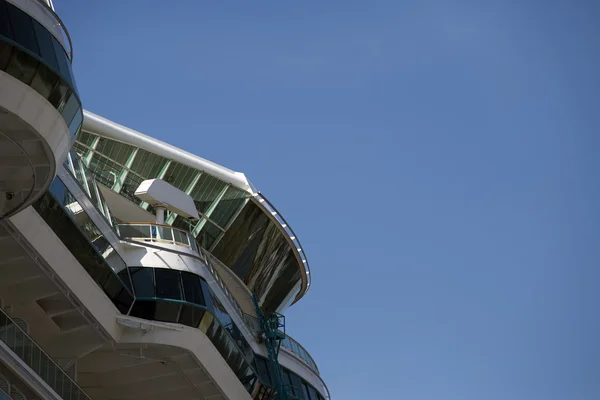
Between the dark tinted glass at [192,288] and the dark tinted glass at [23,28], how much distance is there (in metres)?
10.1

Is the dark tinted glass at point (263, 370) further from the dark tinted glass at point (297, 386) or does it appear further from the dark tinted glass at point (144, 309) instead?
the dark tinted glass at point (144, 309)

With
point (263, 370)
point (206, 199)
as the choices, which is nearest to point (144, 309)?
point (263, 370)

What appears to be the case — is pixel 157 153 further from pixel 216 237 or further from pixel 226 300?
pixel 226 300

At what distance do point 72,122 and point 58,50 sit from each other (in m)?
1.52

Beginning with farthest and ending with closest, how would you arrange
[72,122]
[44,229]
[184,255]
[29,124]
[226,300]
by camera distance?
[226,300] → [184,255] → [44,229] → [72,122] → [29,124]

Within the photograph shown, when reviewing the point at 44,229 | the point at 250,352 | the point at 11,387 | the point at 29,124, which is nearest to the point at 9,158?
the point at 29,124

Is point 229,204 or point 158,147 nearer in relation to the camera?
point 158,147

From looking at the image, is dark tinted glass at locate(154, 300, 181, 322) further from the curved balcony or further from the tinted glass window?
→ the curved balcony

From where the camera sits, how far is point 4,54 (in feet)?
65.4

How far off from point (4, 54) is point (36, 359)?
7.23 meters

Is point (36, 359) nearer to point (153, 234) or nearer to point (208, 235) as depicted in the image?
point (153, 234)

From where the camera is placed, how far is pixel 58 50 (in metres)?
21.7

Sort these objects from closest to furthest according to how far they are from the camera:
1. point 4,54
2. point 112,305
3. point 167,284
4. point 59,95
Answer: point 4,54 < point 59,95 < point 112,305 < point 167,284

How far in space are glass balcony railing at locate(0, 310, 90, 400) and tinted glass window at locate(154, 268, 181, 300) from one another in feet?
13.2
